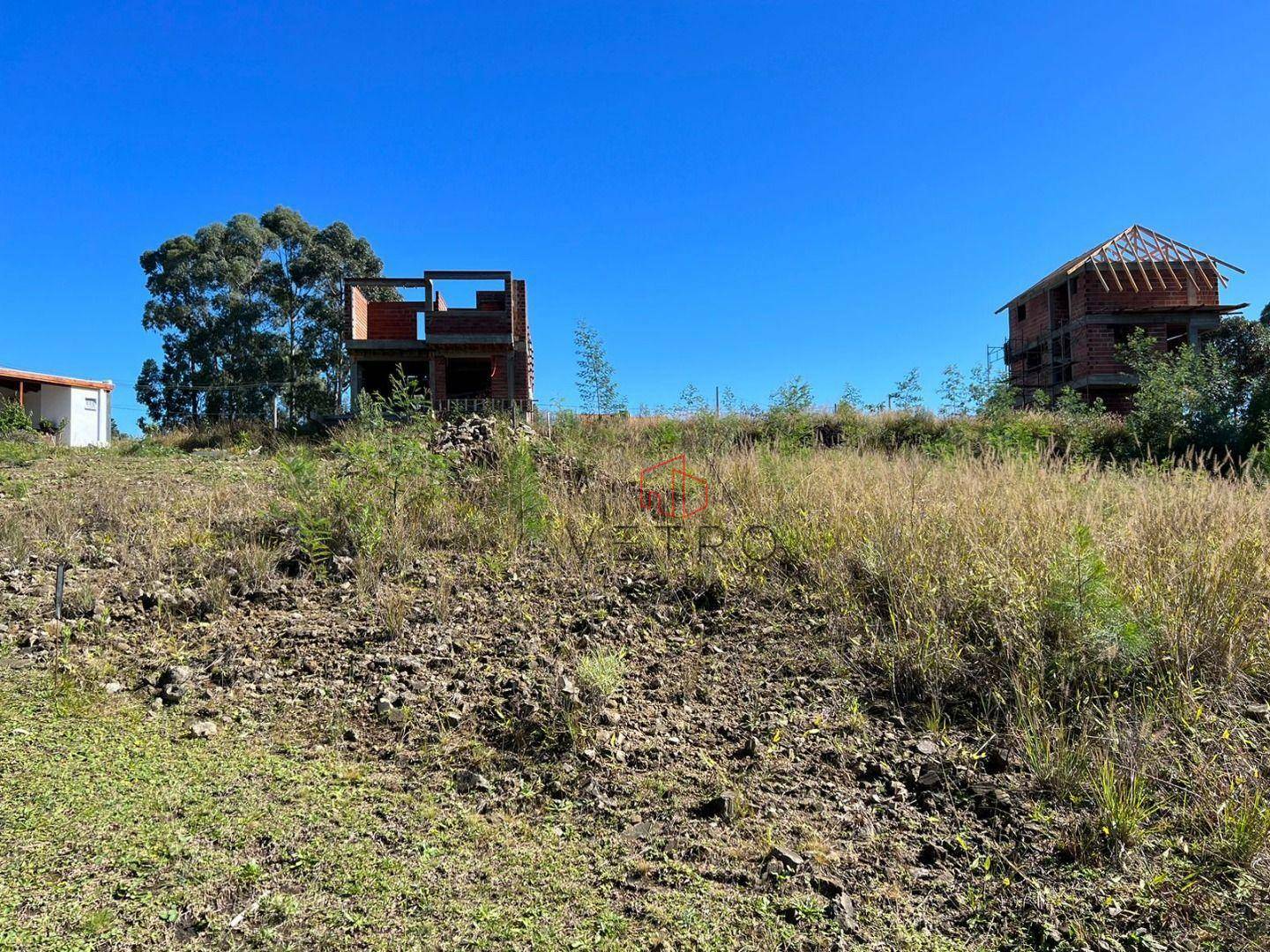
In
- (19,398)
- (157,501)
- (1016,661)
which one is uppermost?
(19,398)

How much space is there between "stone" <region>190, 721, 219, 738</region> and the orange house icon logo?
3.56m

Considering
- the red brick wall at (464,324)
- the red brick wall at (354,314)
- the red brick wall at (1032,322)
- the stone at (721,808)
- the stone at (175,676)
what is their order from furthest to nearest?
the red brick wall at (1032,322) < the red brick wall at (464,324) < the red brick wall at (354,314) < the stone at (175,676) < the stone at (721,808)

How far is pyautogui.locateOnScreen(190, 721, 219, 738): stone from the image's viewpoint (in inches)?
109

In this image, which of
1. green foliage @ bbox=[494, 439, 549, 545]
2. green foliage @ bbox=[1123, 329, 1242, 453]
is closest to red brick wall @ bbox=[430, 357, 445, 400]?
green foliage @ bbox=[494, 439, 549, 545]

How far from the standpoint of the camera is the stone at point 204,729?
9.05ft

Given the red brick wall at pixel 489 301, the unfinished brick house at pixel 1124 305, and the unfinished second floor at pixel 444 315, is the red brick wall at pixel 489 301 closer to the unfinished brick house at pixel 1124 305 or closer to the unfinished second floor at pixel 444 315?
the unfinished second floor at pixel 444 315

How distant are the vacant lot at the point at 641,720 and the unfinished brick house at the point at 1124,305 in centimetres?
2544

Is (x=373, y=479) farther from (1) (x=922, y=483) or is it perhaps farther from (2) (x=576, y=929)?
(1) (x=922, y=483)

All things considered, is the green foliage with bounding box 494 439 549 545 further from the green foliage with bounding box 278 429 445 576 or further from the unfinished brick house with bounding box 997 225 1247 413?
the unfinished brick house with bounding box 997 225 1247 413

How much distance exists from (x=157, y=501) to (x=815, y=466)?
6.71m

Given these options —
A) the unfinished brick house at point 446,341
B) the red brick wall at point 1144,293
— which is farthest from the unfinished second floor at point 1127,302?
the unfinished brick house at point 446,341

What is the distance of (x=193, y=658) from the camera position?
3441mm

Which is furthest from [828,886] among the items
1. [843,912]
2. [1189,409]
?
[1189,409]

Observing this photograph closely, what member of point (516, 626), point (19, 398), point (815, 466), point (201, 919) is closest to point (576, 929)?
point (201, 919)
